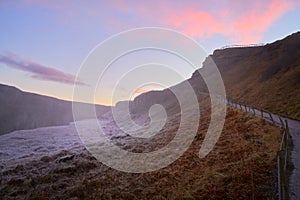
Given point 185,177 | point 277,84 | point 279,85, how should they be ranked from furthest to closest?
point 277,84, point 279,85, point 185,177

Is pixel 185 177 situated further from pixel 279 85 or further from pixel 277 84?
pixel 277 84

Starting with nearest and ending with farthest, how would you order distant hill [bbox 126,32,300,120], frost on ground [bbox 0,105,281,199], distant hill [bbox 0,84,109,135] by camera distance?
frost on ground [bbox 0,105,281,199]
distant hill [bbox 126,32,300,120]
distant hill [bbox 0,84,109,135]

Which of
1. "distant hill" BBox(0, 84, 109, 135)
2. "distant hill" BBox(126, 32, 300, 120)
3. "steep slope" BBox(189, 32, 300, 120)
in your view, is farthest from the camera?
"distant hill" BBox(0, 84, 109, 135)

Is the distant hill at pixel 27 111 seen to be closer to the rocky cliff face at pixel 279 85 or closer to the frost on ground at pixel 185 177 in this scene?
the frost on ground at pixel 185 177

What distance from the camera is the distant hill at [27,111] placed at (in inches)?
5002

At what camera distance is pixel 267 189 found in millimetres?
9273

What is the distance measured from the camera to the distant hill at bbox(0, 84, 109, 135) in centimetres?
12706

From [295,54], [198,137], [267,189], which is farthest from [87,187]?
[295,54]

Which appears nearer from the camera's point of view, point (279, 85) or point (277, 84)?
point (279, 85)

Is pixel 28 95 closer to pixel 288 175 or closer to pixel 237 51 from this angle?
pixel 237 51

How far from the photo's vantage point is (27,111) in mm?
141750

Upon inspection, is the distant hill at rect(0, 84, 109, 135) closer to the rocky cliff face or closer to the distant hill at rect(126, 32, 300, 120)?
the distant hill at rect(126, 32, 300, 120)

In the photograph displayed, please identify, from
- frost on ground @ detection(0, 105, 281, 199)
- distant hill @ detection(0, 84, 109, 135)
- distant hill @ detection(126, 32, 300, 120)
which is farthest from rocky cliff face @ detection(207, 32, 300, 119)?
distant hill @ detection(0, 84, 109, 135)

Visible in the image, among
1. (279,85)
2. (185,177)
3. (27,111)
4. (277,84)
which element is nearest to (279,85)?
(279,85)
